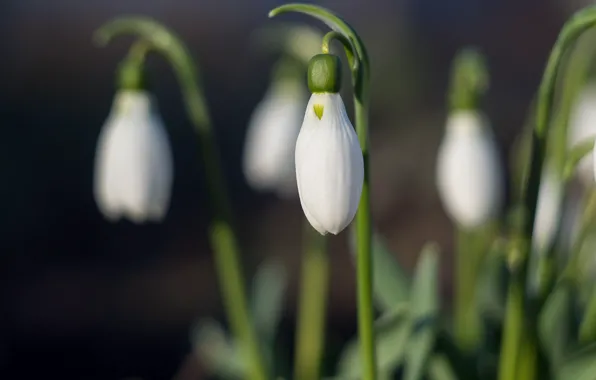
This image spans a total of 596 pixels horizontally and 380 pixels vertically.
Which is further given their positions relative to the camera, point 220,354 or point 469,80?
point 220,354

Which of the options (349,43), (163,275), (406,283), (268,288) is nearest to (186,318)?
(163,275)

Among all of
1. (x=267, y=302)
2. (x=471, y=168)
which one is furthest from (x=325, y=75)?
(x=267, y=302)

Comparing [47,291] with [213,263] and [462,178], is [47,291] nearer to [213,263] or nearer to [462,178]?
[213,263]

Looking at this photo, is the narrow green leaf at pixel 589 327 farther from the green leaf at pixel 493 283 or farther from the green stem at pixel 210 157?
the green stem at pixel 210 157

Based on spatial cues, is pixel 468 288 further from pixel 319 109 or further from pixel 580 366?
pixel 319 109

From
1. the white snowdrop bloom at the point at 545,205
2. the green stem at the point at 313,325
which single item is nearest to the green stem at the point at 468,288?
the white snowdrop bloom at the point at 545,205

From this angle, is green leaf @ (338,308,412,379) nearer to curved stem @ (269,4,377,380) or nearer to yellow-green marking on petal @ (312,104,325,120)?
curved stem @ (269,4,377,380)

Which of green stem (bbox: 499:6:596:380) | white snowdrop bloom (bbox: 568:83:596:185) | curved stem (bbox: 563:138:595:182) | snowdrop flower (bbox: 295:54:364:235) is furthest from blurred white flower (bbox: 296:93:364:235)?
white snowdrop bloom (bbox: 568:83:596:185)
